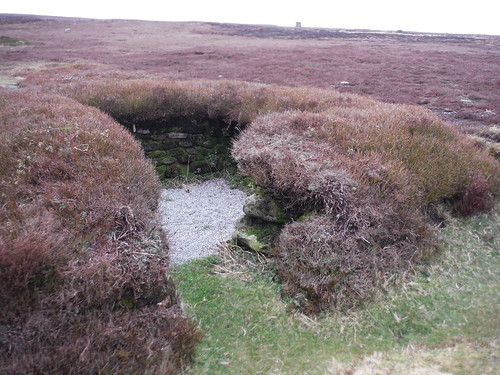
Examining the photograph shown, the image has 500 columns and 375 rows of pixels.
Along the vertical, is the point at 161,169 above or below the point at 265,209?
below

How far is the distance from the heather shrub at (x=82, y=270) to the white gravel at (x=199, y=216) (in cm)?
164

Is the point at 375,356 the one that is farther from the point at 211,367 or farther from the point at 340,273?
the point at 211,367

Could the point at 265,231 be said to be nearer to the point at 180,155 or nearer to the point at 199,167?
the point at 199,167

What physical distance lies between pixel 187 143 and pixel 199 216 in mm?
3419

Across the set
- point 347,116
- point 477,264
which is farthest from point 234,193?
point 477,264

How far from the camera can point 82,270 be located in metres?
3.74

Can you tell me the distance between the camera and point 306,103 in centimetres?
1082

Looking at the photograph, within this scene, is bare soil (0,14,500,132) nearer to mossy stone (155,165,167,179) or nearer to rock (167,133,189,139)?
rock (167,133,189,139)

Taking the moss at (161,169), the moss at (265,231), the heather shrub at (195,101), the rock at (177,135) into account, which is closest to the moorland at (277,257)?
the moss at (265,231)

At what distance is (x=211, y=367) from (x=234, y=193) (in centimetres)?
645

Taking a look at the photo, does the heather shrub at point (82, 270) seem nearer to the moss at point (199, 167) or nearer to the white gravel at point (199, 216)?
the white gravel at point (199, 216)

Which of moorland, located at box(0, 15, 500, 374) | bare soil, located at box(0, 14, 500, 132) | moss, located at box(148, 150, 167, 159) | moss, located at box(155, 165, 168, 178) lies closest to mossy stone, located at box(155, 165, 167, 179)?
moss, located at box(155, 165, 168, 178)

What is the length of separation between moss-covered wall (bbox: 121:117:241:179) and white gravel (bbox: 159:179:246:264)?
72 centimetres

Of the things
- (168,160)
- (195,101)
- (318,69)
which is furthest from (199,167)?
(318,69)
